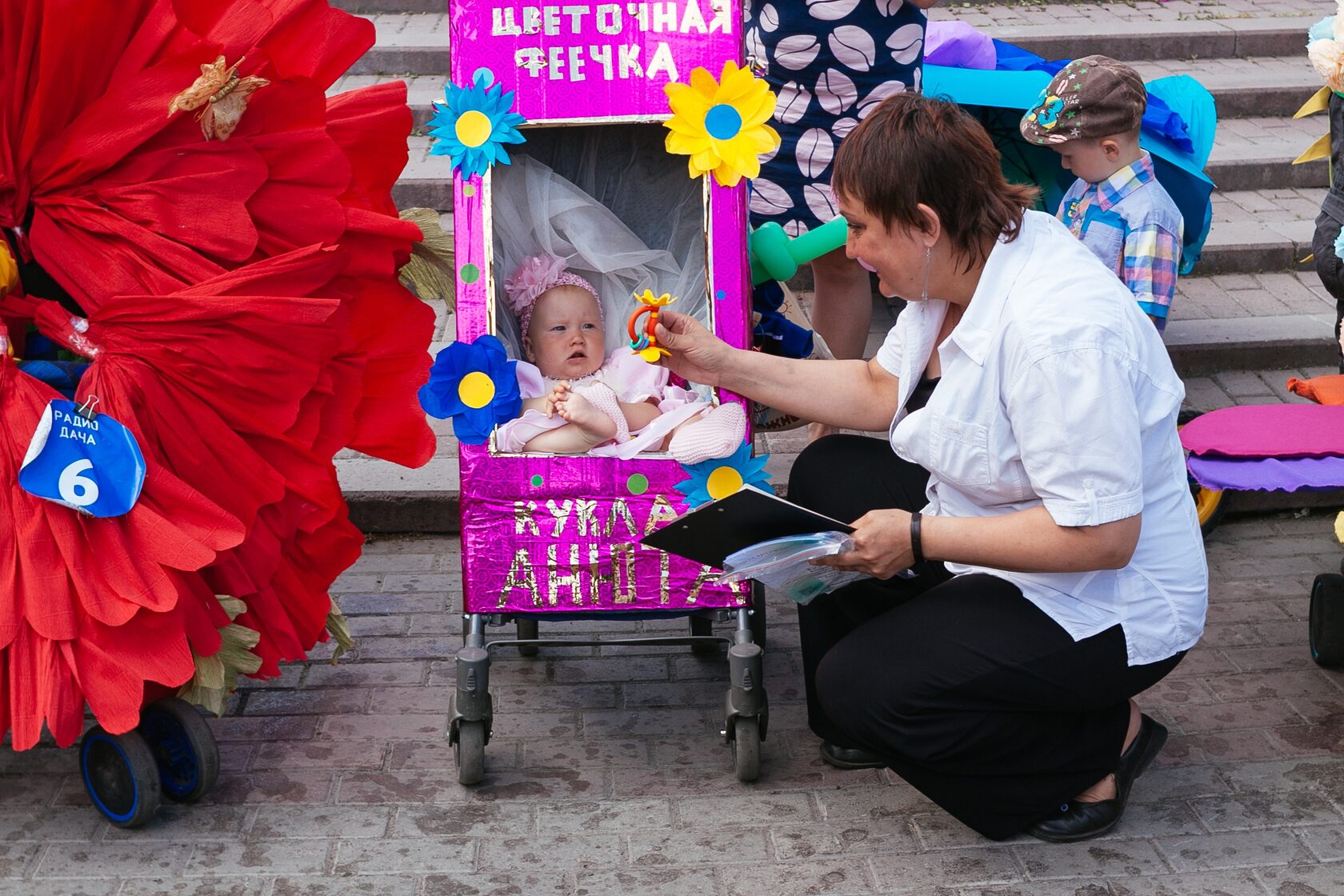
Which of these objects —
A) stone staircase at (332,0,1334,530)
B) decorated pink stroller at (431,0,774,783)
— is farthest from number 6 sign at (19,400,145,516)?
stone staircase at (332,0,1334,530)

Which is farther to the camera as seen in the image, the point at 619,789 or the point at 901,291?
the point at 619,789

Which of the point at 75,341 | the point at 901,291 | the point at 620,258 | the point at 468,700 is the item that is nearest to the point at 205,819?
the point at 468,700

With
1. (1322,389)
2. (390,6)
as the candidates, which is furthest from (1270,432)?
(390,6)

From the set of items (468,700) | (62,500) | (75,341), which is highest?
(75,341)

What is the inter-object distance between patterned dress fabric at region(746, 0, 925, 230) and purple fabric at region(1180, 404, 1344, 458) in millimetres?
1106

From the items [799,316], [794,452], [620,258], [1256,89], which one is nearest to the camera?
[620,258]

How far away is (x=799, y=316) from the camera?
3686 mm

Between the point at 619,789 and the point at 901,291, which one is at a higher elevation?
the point at 901,291

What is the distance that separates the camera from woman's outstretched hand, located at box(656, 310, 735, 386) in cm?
274

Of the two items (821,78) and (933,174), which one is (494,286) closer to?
(933,174)

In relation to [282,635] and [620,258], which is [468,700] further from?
[620,258]

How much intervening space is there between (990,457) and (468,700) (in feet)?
3.52

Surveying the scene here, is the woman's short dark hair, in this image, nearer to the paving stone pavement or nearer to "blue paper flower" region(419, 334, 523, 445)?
"blue paper flower" region(419, 334, 523, 445)

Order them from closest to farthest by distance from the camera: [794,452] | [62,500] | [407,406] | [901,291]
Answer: [62,500] → [901,291] → [407,406] → [794,452]
